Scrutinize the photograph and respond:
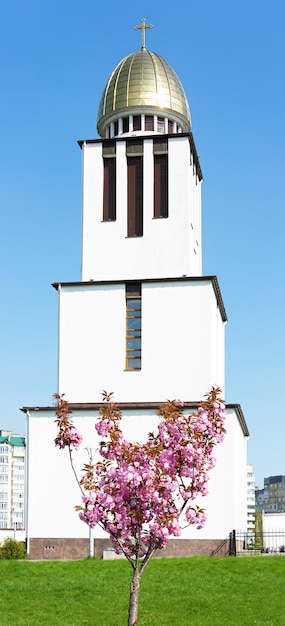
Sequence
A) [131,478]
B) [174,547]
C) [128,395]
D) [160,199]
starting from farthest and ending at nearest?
[160,199]
[128,395]
[174,547]
[131,478]

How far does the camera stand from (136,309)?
1441 inches

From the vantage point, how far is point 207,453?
1445cm

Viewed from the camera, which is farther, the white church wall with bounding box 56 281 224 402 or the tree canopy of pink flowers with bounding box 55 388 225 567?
the white church wall with bounding box 56 281 224 402

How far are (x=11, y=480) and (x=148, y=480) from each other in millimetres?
153598

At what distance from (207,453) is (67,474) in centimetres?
2015

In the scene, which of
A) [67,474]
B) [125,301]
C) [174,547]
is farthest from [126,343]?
[174,547]

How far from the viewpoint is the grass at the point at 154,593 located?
18.4 m

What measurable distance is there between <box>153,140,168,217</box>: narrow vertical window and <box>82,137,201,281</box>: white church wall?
0.80 ft

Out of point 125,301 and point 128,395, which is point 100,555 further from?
point 125,301

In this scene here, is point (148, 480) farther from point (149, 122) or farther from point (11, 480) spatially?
point (11, 480)

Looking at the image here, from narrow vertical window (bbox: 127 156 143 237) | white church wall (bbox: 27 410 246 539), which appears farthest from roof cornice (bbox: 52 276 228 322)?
white church wall (bbox: 27 410 246 539)

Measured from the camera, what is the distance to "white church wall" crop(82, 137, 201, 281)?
37.9 meters

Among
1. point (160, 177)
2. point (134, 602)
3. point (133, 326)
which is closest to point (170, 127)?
point (160, 177)

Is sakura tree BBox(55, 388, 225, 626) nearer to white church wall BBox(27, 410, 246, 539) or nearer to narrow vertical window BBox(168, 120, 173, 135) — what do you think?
white church wall BBox(27, 410, 246, 539)
